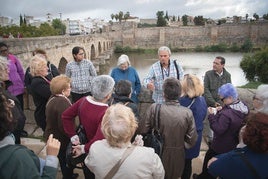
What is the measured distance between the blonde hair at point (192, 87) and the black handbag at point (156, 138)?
441 mm

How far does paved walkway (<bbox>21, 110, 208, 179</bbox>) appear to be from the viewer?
3252 millimetres

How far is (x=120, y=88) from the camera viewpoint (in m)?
2.51

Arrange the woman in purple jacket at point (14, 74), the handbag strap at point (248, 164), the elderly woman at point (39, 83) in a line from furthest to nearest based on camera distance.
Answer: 1. the woman in purple jacket at point (14, 74)
2. the elderly woman at point (39, 83)
3. the handbag strap at point (248, 164)

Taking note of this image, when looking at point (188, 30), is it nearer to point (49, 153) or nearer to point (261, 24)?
point (261, 24)

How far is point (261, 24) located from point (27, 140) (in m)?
58.6

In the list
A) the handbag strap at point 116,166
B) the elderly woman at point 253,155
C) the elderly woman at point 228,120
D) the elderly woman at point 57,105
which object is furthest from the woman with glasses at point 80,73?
the elderly woman at point 253,155

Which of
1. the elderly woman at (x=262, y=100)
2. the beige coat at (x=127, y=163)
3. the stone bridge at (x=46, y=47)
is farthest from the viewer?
the stone bridge at (x=46, y=47)

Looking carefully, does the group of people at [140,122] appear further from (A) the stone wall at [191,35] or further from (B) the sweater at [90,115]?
(A) the stone wall at [191,35]

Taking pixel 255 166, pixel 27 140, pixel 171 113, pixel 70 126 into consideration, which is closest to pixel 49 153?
pixel 70 126

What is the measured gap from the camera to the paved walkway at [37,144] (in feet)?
10.7

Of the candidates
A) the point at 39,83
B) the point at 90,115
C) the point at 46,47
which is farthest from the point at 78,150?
the point at 46,47

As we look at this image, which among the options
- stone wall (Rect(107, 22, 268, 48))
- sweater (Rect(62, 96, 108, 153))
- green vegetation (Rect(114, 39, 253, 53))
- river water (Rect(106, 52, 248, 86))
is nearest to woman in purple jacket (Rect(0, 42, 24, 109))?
sweater (Rect(62, 96, 108, 153))

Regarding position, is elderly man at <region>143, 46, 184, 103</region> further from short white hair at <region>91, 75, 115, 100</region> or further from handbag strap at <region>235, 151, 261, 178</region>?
handbag strap at <region>235, 151, 261, 178</region>

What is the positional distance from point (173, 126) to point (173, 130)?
1.6 inches
